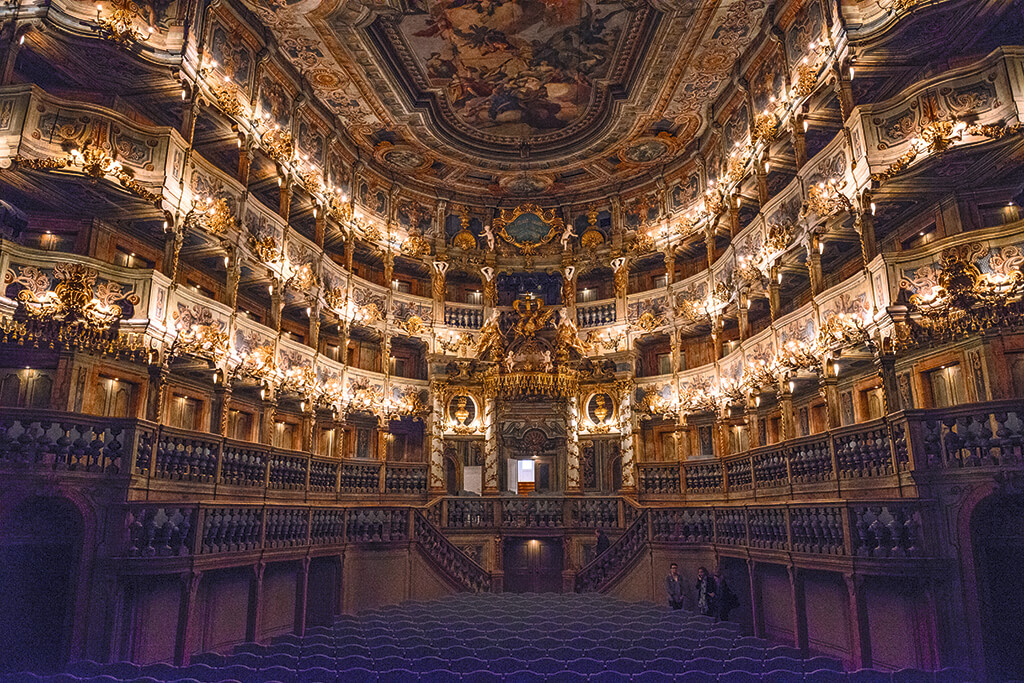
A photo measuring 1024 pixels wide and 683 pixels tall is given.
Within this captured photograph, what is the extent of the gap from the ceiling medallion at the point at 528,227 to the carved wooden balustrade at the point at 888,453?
1725 cm

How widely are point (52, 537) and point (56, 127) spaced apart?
10.7 m

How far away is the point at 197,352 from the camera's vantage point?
18.9 meters

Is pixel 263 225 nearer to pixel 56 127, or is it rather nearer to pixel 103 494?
pixel 56 127

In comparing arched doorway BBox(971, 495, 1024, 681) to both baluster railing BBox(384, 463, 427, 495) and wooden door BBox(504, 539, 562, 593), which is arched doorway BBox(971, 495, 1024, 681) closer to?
wooden door BBox(504, 539, 562, 593)

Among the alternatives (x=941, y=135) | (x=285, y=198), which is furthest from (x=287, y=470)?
(x=941, y=135)

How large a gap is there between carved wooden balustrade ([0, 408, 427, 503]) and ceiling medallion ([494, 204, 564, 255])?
17278 millimetres

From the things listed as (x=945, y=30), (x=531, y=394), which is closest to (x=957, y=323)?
(x=945, y=30)

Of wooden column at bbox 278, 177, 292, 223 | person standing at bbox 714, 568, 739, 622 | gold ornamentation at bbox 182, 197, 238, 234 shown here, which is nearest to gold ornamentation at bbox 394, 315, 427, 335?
wooden column at bbox 278, 177, 292, 223

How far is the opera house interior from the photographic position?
35.4ft

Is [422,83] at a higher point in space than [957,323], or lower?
higher

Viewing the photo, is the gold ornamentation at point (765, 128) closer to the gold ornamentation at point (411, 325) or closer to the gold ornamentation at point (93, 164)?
the gold ornamentation at point (411, 325)

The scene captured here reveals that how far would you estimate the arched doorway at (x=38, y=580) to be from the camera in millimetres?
10773

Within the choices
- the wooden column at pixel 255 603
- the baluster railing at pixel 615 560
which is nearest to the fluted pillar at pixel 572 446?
the baluster railing at pixel 615 560

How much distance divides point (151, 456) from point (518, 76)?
799 inches
